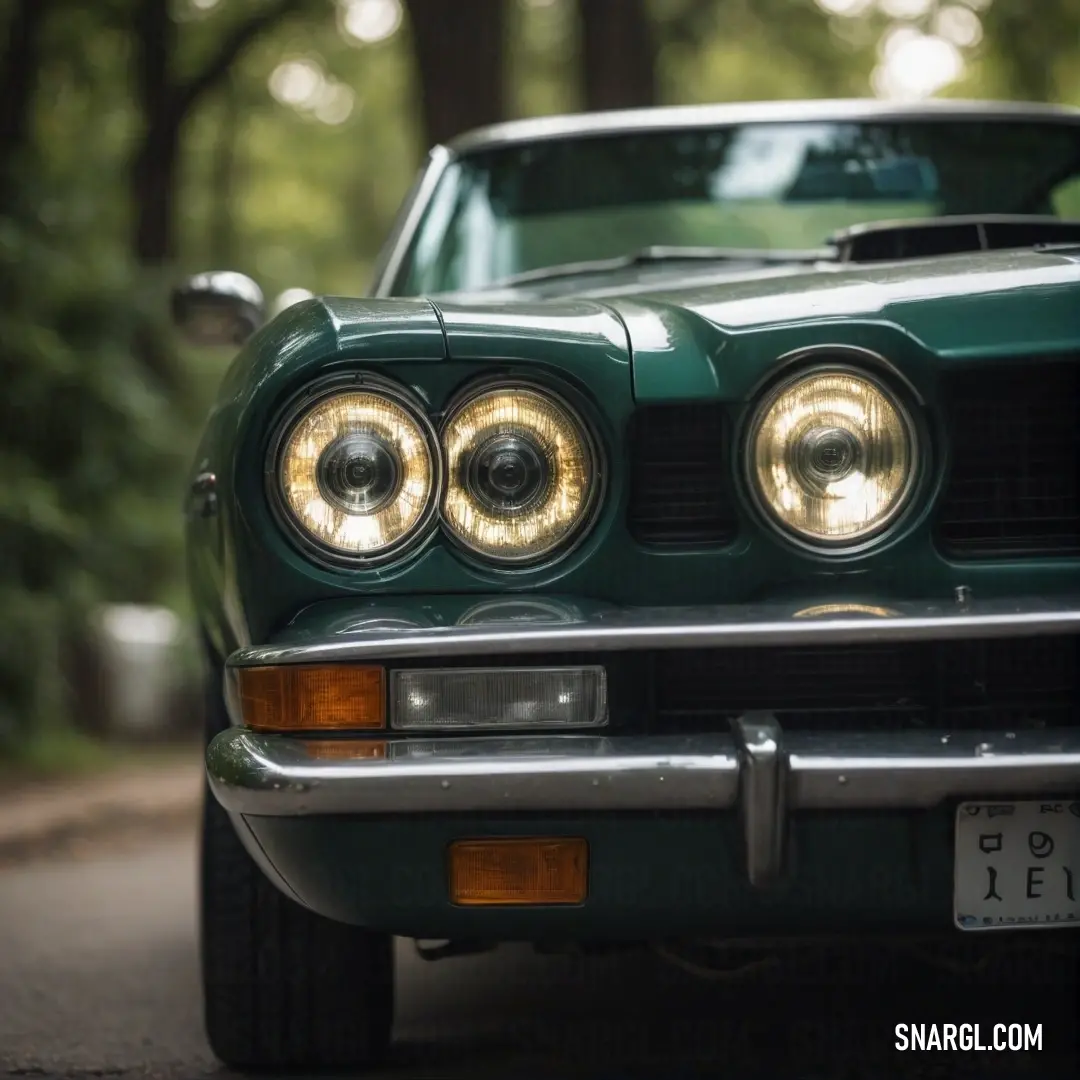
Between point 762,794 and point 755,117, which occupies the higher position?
point 755,117

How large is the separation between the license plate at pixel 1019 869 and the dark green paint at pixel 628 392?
331 mm

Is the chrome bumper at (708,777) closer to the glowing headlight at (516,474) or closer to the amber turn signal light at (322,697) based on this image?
the amber turn signal light at (322,697)

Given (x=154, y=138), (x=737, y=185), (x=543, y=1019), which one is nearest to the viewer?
(x=543, y=1019)

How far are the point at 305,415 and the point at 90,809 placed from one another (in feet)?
17.8

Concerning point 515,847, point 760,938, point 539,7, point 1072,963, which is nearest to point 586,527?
point 515,847

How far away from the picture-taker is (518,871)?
8.23 ft

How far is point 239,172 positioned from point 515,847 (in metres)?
17.8

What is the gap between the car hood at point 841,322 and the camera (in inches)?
104

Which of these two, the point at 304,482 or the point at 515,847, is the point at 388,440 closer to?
the point at 304,482

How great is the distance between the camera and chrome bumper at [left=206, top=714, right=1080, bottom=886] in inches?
94.7

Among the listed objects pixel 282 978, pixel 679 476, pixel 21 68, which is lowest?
pixel 282 978

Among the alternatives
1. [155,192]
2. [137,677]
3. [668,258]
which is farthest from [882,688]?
[155,192]
